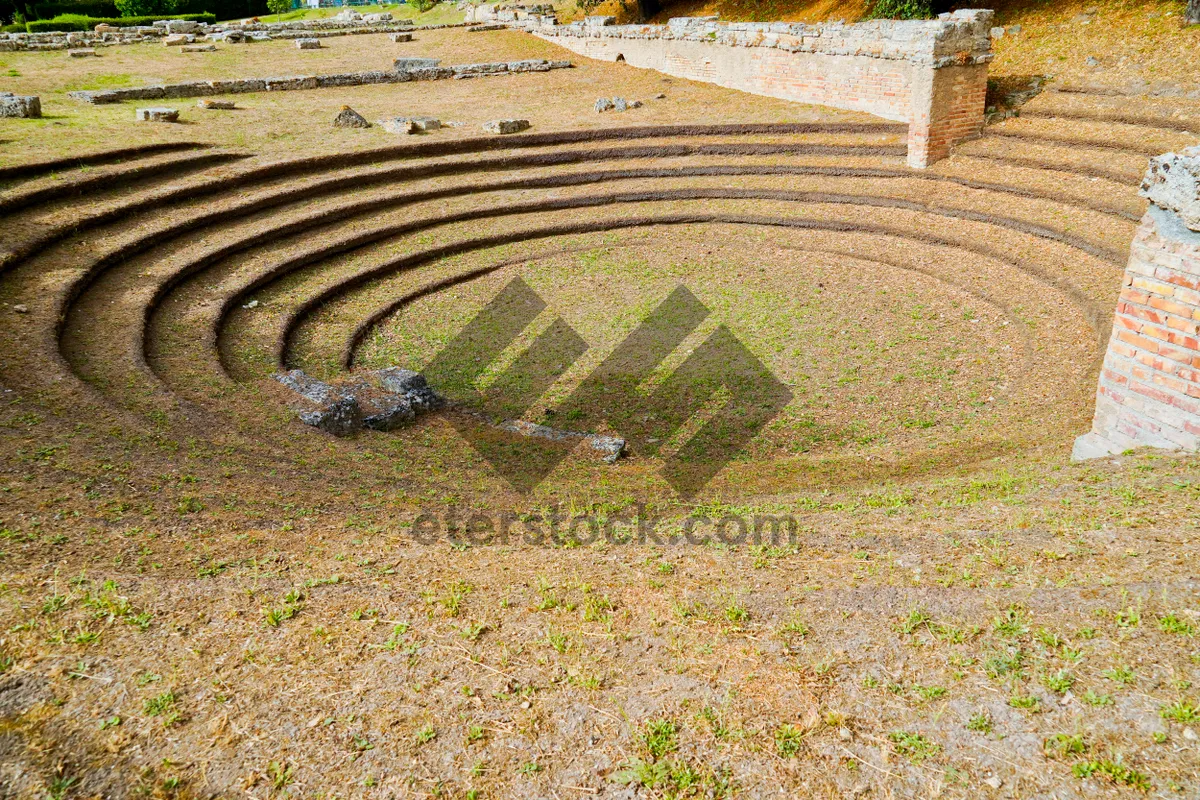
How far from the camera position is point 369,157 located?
43.4 feet

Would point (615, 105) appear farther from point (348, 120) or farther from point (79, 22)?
point (79, 22)

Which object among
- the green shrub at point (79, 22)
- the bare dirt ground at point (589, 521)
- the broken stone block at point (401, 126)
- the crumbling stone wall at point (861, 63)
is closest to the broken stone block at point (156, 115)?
the bare dirt ground at point (589, 521)

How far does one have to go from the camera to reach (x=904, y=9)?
1684cm

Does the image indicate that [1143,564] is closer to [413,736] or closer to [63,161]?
[413,736]

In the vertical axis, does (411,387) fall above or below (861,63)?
below

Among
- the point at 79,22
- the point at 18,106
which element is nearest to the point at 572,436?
the point at 18,106

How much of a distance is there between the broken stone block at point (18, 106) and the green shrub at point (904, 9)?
54.8 ft

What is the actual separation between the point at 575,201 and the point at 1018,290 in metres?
6.85

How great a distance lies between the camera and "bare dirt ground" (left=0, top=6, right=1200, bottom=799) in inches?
114

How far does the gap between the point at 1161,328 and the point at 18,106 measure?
53.5 ft

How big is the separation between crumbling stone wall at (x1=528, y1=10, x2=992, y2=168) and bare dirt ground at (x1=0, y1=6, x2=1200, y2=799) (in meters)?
0.89

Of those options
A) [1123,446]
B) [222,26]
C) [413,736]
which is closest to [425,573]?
[413,736]

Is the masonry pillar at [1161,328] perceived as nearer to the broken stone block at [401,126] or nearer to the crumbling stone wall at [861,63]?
the crumbling stone wall at [861,63]

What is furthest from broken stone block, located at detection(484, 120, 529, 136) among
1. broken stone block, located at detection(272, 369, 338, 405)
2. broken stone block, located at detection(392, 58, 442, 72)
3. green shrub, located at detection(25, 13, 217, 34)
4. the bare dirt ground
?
green shrub, located at detection(25, 13, 217, 34)
